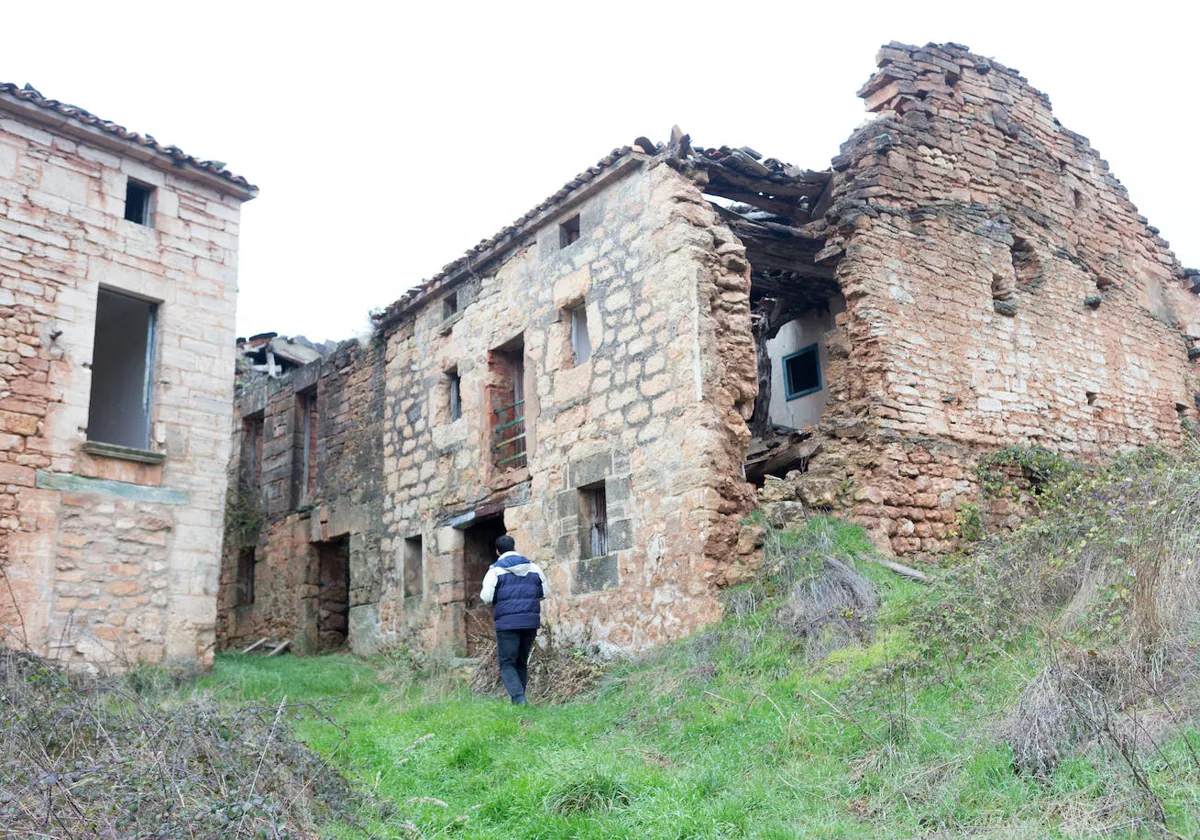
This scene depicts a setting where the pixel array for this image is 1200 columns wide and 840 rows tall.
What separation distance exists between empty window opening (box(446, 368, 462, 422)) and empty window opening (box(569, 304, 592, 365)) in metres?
1.95

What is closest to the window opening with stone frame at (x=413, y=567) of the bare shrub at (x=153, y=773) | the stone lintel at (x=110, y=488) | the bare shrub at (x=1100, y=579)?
the stone lintel at (x=110, y=488)

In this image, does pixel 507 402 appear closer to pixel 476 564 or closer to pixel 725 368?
pixel 476 564

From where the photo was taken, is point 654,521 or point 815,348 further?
point 815,348

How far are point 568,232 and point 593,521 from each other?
3.10 metres

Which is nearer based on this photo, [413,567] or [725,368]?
[725,368]

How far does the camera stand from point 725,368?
30.2 ft

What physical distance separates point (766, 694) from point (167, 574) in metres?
5.84

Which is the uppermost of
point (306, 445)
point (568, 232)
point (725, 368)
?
point (568, 232)

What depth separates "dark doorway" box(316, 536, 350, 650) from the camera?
44.4 ft

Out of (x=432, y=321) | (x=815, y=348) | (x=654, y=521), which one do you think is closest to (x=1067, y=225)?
(x=815, y=348)

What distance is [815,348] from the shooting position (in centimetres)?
1262

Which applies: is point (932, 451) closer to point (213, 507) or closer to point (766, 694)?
point (766, 694)

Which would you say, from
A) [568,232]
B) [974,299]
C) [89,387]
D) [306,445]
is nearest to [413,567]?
[306,445]

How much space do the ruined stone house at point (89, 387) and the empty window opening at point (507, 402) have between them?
9.00ft
